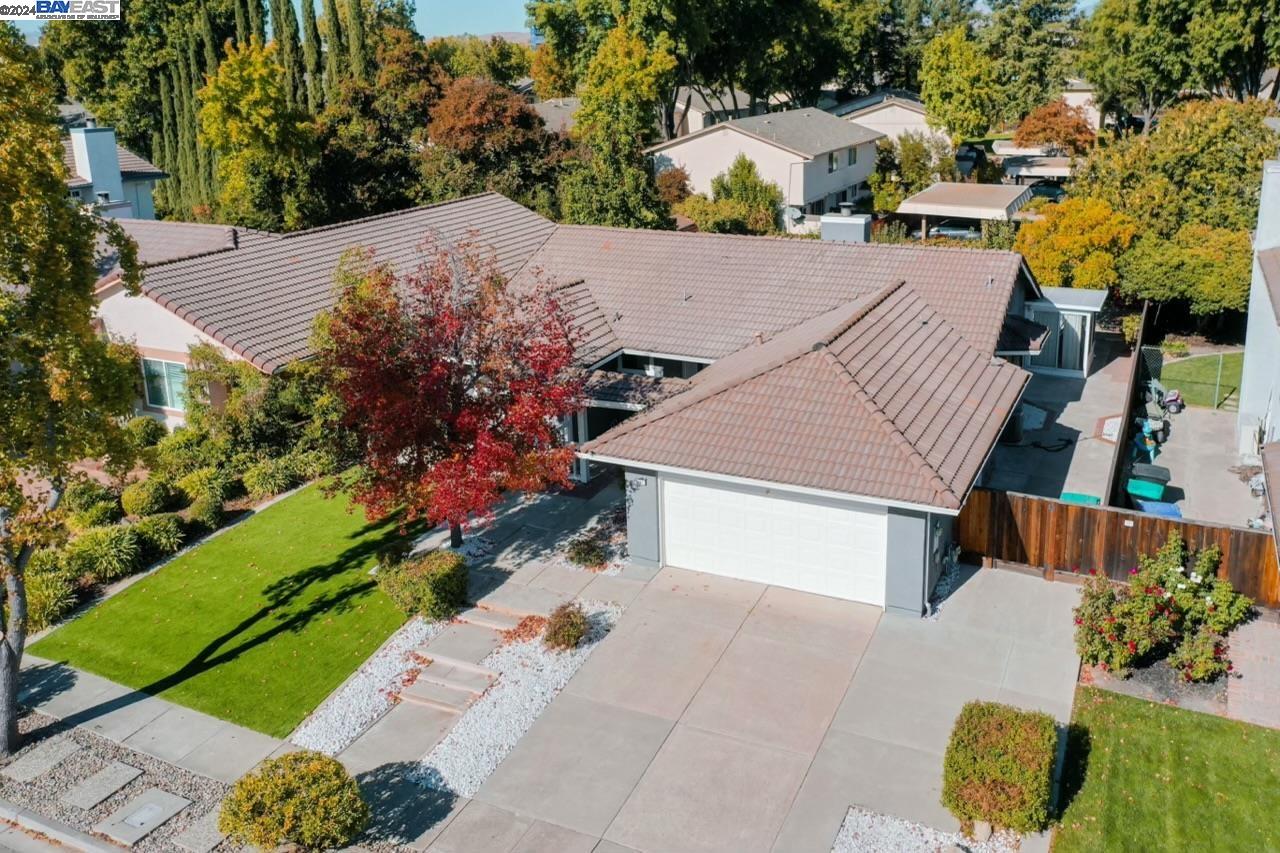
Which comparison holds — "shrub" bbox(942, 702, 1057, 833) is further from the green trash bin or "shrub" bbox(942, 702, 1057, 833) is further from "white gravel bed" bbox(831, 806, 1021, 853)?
the green trash bin

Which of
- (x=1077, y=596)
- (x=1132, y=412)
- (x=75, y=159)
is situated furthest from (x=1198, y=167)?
(x=75, y=159)

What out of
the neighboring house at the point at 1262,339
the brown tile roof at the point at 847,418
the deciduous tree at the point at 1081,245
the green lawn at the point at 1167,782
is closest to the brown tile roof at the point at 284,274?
the brown tile roof at the point at 847,418

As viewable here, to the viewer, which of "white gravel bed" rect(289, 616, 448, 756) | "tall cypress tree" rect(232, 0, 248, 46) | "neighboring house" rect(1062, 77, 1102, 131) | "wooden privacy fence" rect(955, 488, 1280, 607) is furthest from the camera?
"neighboring house" rect(1062, 77, 1102, 131)

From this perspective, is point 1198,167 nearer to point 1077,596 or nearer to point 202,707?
point 1077,596

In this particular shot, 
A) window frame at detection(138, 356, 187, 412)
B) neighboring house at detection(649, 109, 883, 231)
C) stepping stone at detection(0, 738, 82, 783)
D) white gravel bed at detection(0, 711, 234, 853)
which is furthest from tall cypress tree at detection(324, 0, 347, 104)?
stepping stone at detection(0, 738, 82, 783)

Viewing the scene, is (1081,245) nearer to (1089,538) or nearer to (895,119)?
(1089,538)

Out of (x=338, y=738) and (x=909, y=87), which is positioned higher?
(x=909, y=87)
